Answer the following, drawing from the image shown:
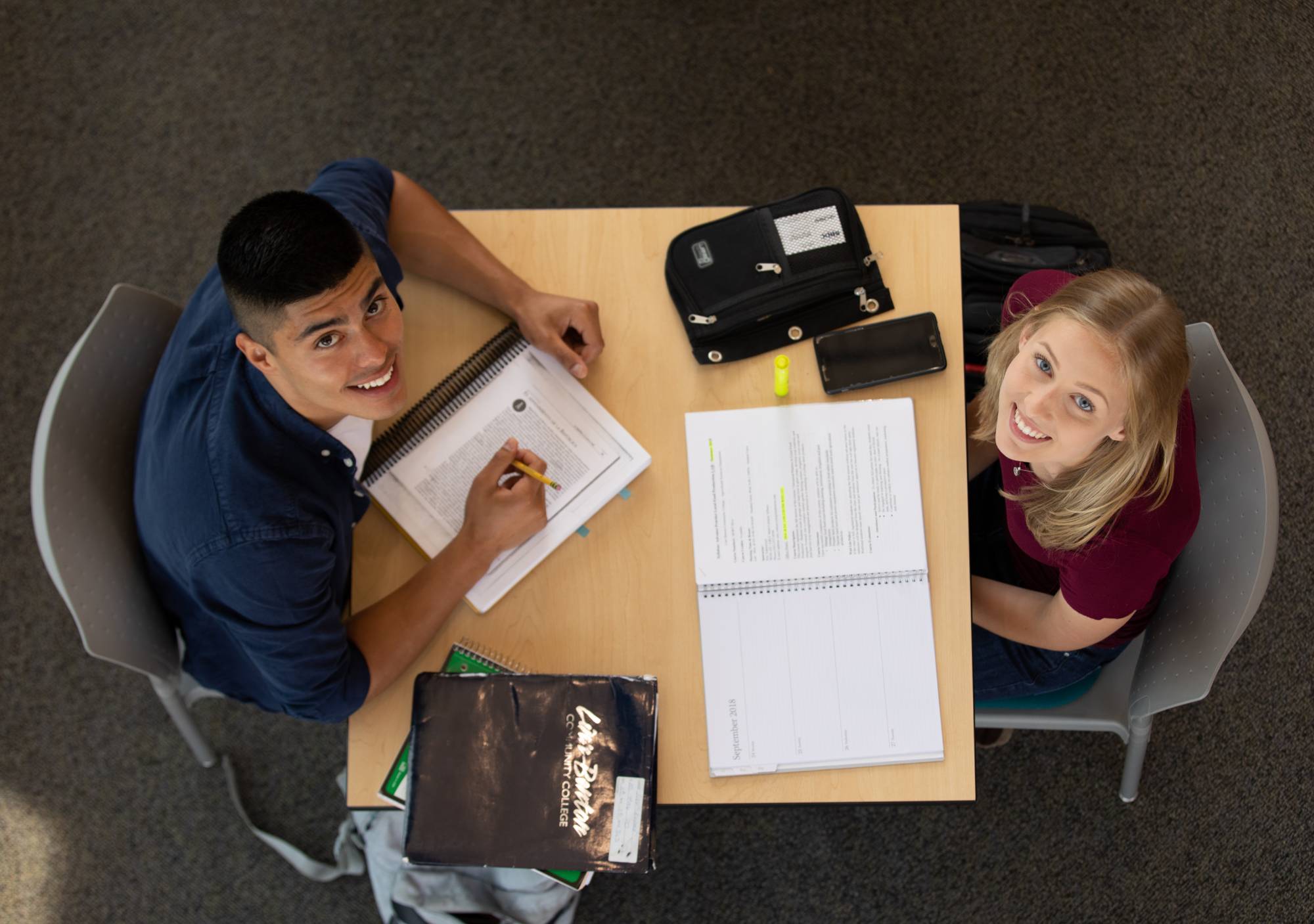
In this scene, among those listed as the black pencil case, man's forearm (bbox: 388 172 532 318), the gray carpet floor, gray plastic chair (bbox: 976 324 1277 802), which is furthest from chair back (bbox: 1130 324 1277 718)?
man's forearm (bbox: 388 172 532 318)

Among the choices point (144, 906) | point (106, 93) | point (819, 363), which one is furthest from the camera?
point (106, 93)

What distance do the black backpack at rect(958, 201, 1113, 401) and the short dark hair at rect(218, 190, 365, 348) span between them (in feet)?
3.06

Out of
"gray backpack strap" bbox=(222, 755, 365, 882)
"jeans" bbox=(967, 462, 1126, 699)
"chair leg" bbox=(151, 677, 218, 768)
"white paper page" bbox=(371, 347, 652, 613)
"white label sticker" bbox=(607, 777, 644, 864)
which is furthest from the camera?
"gray backpack strap" bbox=(222, 755, 365, 882)

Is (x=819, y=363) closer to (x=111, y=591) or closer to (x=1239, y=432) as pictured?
(x=1239, y=432)

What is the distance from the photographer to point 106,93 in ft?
7.21

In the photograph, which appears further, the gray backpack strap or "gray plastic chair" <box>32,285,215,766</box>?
the gray backpack strap

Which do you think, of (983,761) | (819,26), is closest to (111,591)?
(983,761)

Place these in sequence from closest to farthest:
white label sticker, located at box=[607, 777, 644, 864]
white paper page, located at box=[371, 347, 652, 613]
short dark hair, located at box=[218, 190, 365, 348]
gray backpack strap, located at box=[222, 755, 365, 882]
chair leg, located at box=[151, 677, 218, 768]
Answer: short dark hair, located at box=[218, 190, 365, 348] < white label sticker, located at box=[607, 777, 644, 864] < white paper page, located at box=[371, 347, 652, 613] < chair leg, located at box=[151, 677, 218, 768] < gray backpack strap, located at box=[222, 755, 365, 882]

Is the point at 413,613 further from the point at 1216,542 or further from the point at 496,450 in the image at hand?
the point at 1216,542

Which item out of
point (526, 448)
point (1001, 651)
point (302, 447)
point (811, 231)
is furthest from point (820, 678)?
point (302, 447)

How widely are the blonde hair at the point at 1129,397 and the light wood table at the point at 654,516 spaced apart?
0.13 m

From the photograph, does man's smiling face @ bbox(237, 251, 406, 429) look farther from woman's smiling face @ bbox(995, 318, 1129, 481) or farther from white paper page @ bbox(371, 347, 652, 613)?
woman's smiling face @ bbox(995, 318, 1129, 481)

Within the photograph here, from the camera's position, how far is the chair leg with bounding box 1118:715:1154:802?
1409 millimetres

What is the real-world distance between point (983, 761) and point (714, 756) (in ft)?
3.00
